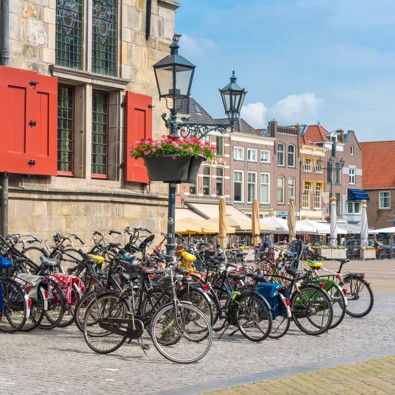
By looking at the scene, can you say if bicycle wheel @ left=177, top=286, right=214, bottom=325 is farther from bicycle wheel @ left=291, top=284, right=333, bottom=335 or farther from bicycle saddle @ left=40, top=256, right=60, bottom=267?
bicycle saddle @ left=40, top=256, right=60, bottom=267

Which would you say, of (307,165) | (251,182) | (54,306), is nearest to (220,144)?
(251,182)

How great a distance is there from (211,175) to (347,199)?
65.0 ft

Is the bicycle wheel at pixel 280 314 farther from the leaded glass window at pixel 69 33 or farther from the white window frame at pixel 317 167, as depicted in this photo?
the white window frame at pixel 317 167

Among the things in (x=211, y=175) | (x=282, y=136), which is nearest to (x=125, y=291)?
(x=211, y=175)

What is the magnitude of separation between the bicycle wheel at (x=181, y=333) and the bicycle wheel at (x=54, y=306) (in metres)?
1.83

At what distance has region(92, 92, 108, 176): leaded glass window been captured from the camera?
1410 cm

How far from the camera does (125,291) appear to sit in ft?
28.6

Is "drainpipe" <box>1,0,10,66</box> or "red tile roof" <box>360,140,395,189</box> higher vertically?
"red tile roof" <box>360,140,395,189</box>

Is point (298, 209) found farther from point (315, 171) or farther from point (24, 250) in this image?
point (24, 250)

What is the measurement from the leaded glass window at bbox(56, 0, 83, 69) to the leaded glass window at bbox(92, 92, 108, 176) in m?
0.79

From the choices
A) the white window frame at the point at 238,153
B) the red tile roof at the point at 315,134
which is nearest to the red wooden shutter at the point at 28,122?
the white window frame at the point at 238,153

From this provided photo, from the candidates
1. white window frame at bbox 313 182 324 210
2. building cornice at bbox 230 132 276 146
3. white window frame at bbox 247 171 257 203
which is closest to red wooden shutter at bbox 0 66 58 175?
building cornice at bbox 230 132 276 146

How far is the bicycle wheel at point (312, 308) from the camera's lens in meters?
10.5

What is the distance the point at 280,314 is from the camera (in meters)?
10.1
